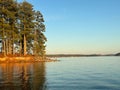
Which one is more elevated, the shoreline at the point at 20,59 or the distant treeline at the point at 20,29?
the distant treeline at the point at 20,29

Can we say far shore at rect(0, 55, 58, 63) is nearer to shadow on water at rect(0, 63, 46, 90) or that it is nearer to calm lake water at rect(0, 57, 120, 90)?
calm lake water at rect(0, 57, 120, 90)

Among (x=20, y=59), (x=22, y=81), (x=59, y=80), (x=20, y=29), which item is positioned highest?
(x=20, y=29)

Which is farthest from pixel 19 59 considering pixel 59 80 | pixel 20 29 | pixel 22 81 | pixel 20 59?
pixel 59 80

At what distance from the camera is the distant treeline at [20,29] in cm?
7756

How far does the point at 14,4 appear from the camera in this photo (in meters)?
80.2

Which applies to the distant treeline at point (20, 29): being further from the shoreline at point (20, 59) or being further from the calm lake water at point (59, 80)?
the calm lake water at point (59, 80)

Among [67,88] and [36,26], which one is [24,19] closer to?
[36,26]

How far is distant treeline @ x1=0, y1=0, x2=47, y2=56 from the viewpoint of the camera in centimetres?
7756

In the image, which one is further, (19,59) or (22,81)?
(19,59)

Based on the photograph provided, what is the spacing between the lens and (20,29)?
279ft

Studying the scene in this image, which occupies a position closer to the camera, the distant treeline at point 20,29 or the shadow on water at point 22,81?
the shadow on water at point 22,81

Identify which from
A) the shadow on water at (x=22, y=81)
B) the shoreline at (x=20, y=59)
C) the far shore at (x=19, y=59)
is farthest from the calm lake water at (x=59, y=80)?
the shoreline at (x=20, y=59)

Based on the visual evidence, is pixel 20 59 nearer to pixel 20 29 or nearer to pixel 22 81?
pixel 20 29

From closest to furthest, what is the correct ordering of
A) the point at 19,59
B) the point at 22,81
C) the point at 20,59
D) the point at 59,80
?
the point at 22,81
the point at 59,80
the point at 19,59
the point at 20,59
